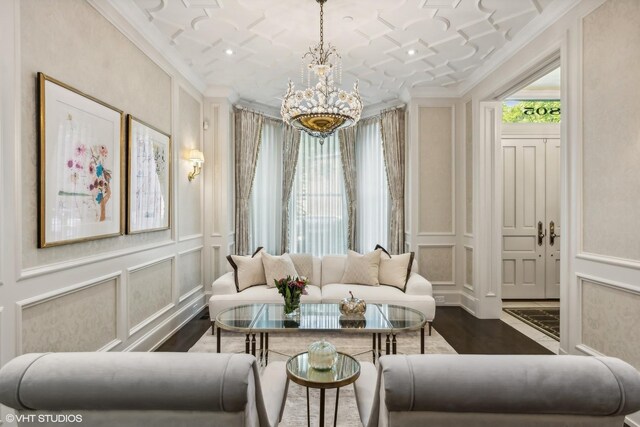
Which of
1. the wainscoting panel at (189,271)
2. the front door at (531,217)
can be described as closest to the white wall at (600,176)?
the front door at (531,217)

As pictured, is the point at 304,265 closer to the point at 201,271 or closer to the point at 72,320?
the point at 201,271

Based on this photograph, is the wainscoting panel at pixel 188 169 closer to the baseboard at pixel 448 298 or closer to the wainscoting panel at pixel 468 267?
the baseboard at pixel 448 298

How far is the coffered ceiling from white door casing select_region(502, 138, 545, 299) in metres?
1.68

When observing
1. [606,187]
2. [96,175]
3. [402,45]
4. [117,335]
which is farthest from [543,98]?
[117,335]

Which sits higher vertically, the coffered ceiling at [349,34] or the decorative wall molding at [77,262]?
the coffered ceiling at [349,34]

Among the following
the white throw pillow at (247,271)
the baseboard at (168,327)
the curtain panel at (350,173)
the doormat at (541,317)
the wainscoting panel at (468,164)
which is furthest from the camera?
the curtain panel at (350,173)

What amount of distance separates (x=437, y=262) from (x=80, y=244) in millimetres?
4168

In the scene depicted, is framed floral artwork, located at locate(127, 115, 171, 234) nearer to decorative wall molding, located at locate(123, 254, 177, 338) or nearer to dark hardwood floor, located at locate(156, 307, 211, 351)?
decorative wall molding, located at locate(123, 254, 177, 338)

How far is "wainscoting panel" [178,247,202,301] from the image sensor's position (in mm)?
4043

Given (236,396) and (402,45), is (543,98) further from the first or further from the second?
(236,396)

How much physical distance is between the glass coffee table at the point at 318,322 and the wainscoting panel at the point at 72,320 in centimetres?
81

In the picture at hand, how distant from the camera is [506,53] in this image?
3613mm

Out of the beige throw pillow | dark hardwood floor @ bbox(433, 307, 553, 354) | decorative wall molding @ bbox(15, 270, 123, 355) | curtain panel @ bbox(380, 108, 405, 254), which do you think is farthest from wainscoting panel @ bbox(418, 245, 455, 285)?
decorative wall molding @ bbox(15, 270, 123, 355)

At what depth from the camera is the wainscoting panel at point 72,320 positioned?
1938mm
